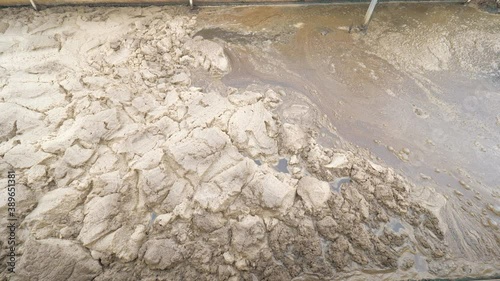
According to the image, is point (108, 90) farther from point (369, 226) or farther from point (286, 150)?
point (369, 226)

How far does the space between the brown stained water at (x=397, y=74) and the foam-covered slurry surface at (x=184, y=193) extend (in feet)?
1.45

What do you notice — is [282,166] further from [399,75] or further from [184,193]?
[399,75]

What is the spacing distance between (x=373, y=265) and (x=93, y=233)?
2.27m

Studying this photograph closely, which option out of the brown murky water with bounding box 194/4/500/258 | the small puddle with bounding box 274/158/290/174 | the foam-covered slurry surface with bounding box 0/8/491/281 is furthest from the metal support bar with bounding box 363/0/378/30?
the small puddle with bounding box 274/158/290/174

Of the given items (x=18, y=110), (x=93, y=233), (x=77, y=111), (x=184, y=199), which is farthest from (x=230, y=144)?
(x=18, y=110)

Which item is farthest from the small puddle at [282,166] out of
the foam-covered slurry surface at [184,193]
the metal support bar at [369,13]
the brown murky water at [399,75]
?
the metal support bar at [369,13]

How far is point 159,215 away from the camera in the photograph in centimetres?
274

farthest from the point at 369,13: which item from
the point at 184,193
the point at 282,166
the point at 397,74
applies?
the point at 184,193

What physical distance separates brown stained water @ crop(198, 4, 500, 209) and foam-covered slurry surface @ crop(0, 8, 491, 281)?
0.44 metres

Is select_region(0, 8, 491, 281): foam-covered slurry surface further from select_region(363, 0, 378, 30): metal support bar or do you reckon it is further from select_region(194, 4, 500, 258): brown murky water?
select_region(363, 0, 378, 30): metal support bar

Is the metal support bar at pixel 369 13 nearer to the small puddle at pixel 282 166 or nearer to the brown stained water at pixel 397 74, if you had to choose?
the brown stained water at pixel 397 74

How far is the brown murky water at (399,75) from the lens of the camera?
329cm

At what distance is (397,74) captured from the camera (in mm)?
3961

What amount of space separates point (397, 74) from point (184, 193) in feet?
9.59
